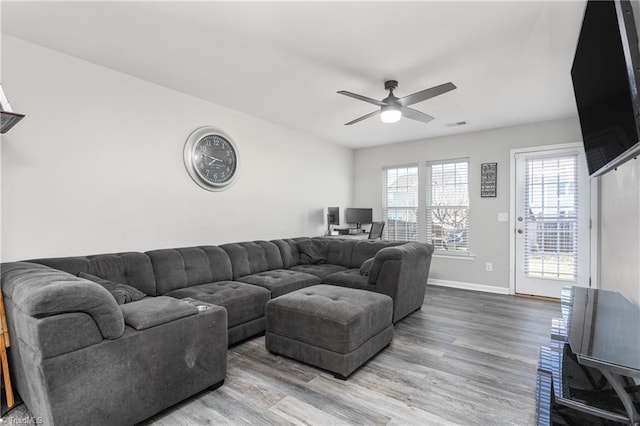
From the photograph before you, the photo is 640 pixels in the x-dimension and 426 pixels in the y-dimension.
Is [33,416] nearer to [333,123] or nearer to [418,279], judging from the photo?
[418,279]

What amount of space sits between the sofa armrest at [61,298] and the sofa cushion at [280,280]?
165 centimetres

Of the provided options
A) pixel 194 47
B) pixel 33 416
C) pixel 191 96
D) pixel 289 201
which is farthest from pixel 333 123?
pixel 33 416

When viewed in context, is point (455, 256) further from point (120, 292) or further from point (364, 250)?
point (120, 292)

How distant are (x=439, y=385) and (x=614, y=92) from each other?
6.44 feet

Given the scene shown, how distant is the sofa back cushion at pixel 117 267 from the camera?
243cm

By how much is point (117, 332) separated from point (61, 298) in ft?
1.04

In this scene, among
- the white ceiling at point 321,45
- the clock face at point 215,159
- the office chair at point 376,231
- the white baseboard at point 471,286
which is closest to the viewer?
the white ceiling at point 321,45

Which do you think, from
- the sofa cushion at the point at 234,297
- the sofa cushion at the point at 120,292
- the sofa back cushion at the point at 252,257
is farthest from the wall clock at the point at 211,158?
the sofa cushion at the point at 120,292

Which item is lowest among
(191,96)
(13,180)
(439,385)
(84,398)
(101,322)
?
(439,385)

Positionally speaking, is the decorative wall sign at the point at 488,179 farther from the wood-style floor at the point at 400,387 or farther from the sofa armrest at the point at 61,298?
the sofa armrest at the point at 61,298

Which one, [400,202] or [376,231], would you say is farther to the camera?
[400,202]

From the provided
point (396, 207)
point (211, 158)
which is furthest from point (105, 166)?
point (396, 207)

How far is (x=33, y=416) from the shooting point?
1734 mm

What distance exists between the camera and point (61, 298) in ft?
4.75
